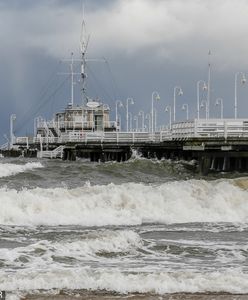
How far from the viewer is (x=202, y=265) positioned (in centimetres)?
1312

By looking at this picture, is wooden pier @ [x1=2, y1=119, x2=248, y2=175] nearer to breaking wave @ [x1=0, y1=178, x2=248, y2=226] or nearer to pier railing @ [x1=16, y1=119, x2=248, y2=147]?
pier railing @ [x1=16, y1=119, x2=248, y2=147]

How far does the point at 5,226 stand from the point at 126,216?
504cm

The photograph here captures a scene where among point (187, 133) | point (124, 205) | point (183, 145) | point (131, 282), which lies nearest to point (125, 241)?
point (131, 282)

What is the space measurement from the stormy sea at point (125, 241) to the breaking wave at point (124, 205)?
1.5 inches

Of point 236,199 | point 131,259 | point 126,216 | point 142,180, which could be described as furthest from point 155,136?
point 131,259


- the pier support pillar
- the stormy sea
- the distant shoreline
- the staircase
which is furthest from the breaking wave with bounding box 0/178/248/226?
the staircase

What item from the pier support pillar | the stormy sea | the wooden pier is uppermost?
the wooden pier

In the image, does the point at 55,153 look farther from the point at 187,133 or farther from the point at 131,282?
the point at 131,282

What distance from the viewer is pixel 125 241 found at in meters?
15.5

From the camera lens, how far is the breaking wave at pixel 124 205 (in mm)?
21938

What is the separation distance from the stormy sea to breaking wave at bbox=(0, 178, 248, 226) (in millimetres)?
38

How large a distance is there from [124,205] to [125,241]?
9008 millimetres

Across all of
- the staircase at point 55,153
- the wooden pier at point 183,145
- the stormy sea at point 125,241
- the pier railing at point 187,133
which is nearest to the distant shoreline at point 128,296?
the stormy sea at point 125,241

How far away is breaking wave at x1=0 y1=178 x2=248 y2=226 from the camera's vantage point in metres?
21.9
